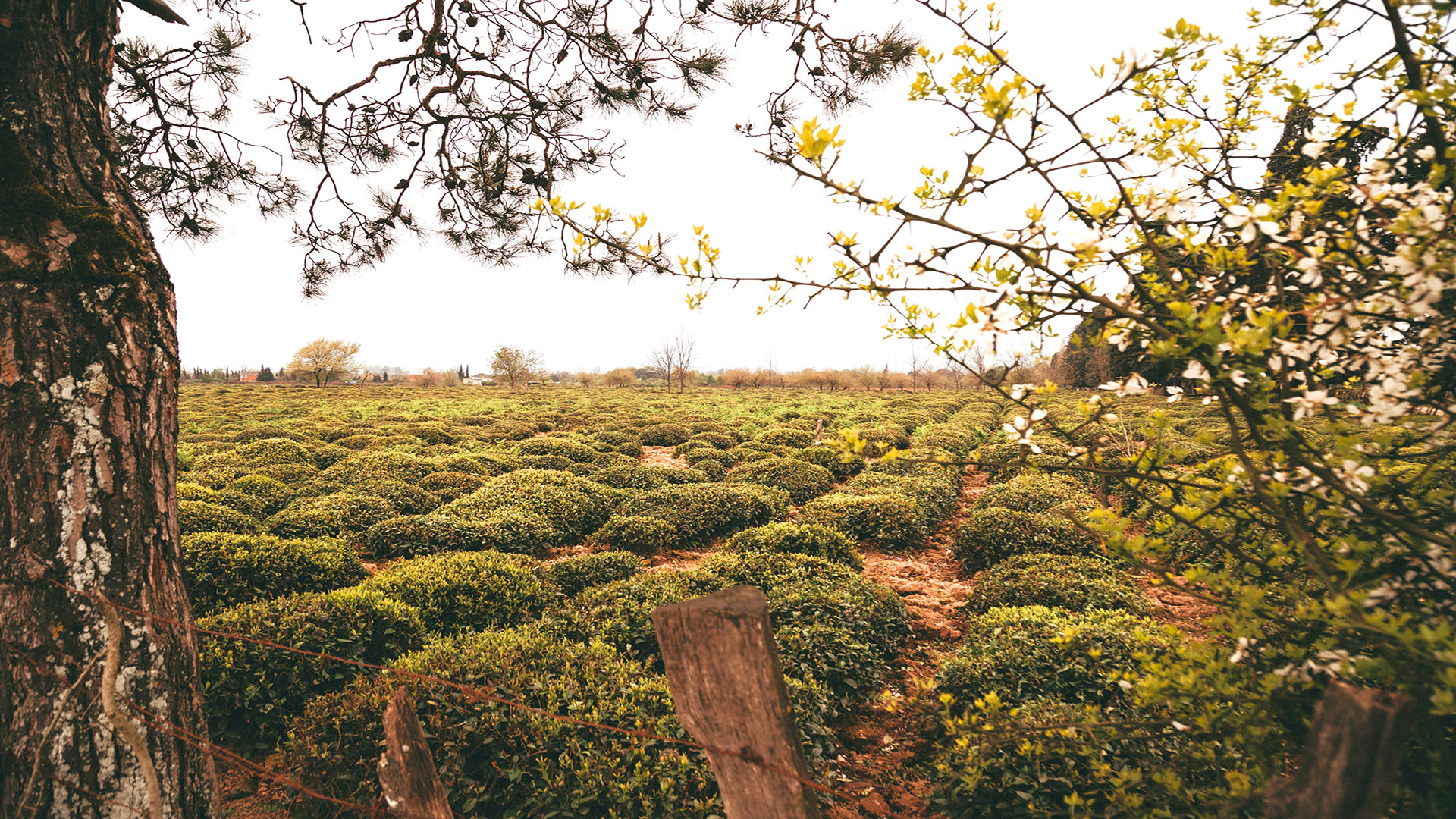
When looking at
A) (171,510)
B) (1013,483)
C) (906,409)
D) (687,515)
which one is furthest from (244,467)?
(906,409)

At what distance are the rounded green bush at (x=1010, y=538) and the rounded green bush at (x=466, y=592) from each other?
555 centimetres

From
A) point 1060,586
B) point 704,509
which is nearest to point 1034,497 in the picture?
point 1060,586

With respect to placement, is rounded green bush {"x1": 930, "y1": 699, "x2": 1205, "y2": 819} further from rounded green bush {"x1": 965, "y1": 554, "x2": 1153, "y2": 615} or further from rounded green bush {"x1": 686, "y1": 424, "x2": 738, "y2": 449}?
rounded green bush {"x1": 686, "y1": 424, "x2": 738, "y2": 449}

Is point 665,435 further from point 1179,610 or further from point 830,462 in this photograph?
point 1179,610

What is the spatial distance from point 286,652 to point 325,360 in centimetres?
6482

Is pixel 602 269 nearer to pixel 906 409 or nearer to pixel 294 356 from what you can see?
pixel 906 409

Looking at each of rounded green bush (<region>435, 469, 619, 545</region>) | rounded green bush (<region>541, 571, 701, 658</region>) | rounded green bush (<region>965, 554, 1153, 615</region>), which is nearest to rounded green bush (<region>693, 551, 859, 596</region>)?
rounded green bush (<region>541, 571, 701, 658</region>)

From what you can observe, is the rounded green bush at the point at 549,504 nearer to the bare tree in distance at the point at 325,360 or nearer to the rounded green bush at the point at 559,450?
the rounded green bush at the point at 559,450

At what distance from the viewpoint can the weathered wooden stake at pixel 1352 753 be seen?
Result: 33.9 inches

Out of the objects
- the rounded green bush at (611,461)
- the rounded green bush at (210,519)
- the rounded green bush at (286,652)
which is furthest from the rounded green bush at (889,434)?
the rounded green bush at (210,519)

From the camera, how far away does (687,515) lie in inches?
350

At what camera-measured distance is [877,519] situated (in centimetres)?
868

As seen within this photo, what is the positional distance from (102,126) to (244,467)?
38.2 ft

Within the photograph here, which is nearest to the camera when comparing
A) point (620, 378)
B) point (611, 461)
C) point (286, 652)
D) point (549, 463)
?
point (286, 652)
